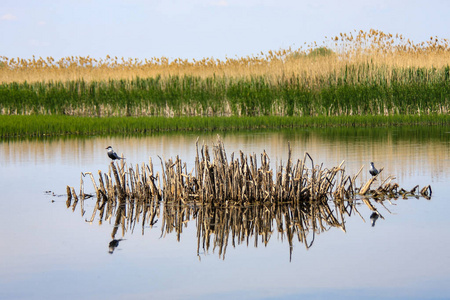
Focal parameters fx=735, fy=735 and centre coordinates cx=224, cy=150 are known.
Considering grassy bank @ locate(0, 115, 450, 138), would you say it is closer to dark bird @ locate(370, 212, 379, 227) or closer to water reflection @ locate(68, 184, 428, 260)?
water reflection @ locate(68, 184, 428, 260)

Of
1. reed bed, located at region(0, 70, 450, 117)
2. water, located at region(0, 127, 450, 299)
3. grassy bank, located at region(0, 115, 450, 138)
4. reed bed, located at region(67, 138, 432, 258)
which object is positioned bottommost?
water, located at region(0, 127, 450, 299)

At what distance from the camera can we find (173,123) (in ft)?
95.6

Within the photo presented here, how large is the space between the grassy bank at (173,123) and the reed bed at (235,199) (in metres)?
15.9

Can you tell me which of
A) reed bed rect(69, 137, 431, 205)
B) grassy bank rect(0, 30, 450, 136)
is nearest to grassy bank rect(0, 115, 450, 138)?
grassy bank rect(0, 30, 450, 136)

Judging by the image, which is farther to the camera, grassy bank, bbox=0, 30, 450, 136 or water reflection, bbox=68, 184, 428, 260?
grassy bank, bbox=0, 30, 450, 136

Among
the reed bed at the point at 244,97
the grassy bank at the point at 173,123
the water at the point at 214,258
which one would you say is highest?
the reed bed at the point at 244,97

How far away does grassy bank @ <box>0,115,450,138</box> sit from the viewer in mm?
27641

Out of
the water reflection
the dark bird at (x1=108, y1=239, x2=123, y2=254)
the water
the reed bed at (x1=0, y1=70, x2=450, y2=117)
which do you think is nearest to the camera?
the water

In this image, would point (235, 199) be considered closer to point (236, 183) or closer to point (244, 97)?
point (236, 183)

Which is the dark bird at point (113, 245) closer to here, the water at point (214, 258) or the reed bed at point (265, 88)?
the water at point (214, 258)

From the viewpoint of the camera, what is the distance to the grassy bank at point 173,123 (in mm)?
27641

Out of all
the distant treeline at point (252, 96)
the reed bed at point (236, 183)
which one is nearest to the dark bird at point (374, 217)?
the reed bed at point (236, 183)

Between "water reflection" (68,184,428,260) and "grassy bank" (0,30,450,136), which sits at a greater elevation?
"grassy bank" (0,30,450,136)

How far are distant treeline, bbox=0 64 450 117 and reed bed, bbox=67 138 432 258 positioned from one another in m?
20.0
